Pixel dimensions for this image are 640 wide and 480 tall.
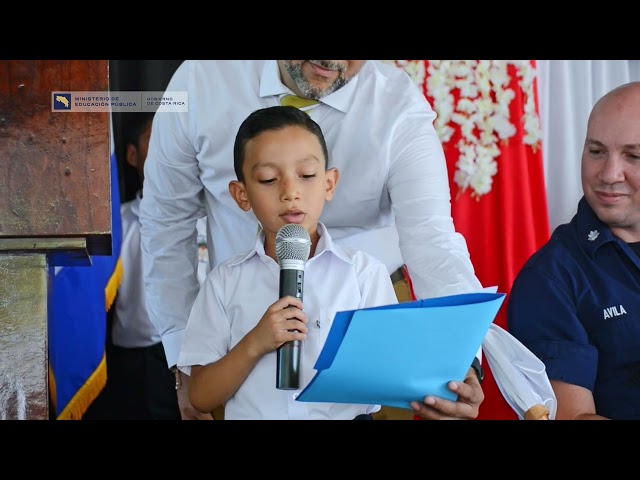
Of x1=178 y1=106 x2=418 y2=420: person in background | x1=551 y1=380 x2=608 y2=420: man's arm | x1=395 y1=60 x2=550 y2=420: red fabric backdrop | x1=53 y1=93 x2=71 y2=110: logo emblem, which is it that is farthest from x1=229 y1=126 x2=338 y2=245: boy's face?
x1=395 y1=60 x2=550 y2=420: red fabric backdrop

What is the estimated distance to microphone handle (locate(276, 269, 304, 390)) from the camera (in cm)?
222

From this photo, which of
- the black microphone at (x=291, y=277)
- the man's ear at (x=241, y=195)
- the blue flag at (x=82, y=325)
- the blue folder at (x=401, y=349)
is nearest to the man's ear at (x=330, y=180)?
the man's ear at (x=241, y=195)

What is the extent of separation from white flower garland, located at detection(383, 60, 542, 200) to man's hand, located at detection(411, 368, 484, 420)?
3.72 feet

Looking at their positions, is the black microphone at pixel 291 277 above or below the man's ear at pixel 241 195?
below

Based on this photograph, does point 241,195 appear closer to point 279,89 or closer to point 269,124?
point 269,124

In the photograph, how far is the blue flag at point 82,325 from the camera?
300cm

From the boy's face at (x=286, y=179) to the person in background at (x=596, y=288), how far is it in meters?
0.74

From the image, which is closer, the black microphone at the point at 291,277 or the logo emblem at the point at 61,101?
the black microphone at the point at 291,277

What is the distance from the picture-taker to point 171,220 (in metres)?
3.13

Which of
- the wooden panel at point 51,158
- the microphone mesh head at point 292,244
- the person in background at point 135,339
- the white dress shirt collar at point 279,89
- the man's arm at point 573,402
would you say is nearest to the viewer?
the microphone mesh head at point 292,244

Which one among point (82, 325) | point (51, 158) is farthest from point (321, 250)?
point (82, 325)

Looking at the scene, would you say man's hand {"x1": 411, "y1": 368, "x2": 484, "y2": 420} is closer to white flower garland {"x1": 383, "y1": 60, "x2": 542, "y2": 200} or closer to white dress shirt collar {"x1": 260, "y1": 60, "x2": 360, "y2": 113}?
white dress shirt collar {"x1": 260, "y1": 60, "x2": 360, "y2": 113}

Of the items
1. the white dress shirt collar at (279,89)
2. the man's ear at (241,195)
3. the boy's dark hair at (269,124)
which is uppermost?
the white dress shirt collar at (279,89)

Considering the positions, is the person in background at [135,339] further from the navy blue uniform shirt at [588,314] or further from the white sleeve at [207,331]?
the navy blue uniform shirt at [588,314]
